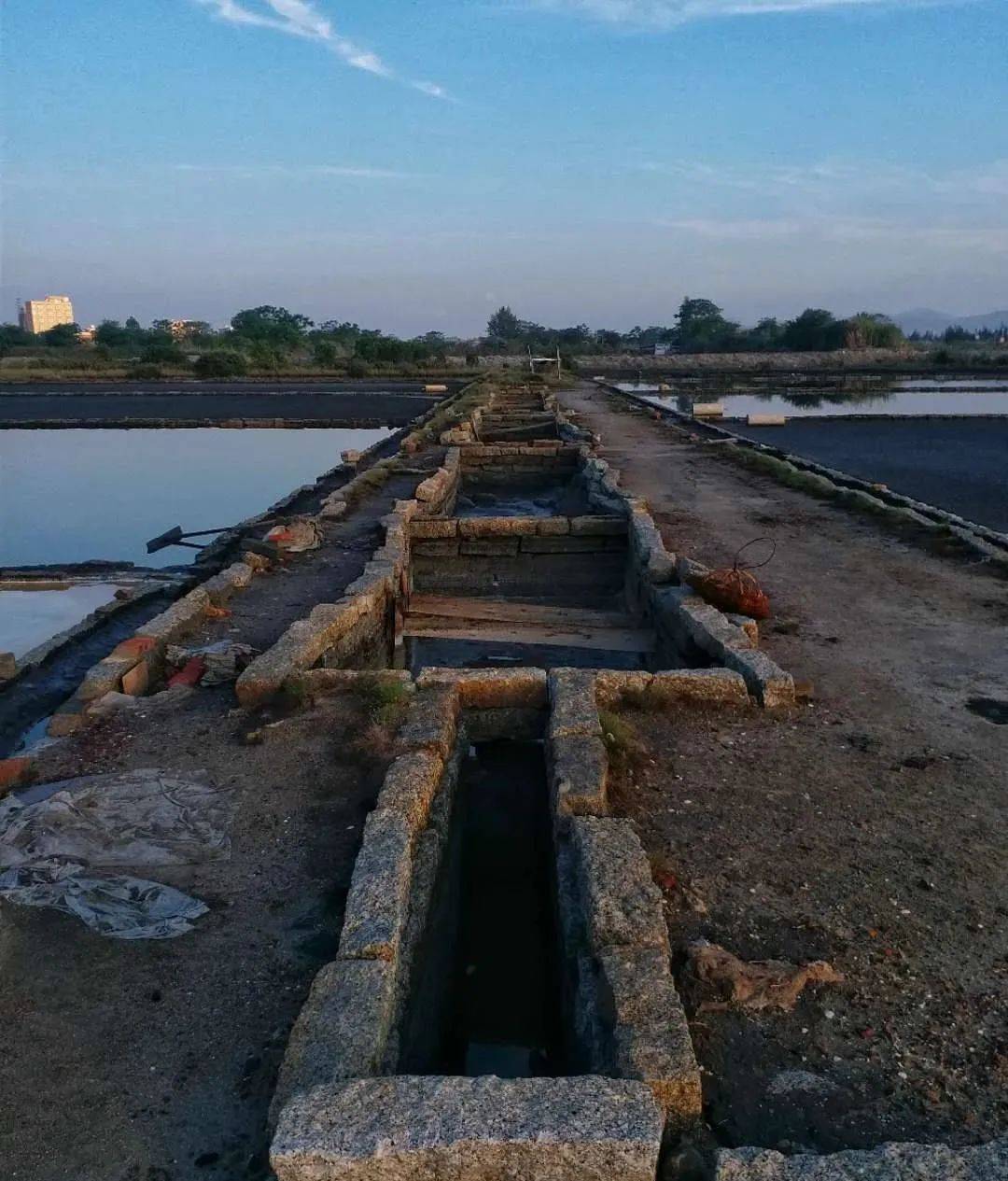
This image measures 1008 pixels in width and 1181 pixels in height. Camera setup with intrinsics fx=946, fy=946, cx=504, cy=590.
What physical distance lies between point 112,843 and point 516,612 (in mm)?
7151

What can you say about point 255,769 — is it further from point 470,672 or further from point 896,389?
point 896,389

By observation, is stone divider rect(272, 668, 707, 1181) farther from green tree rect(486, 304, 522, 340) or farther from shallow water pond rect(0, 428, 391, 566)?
green tree rect(486, 304, 522, 340)

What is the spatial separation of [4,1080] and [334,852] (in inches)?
60.8

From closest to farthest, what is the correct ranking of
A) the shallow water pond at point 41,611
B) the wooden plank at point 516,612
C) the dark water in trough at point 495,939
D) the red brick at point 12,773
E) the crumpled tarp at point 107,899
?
the crumpled tarp at point 107,899
the dark water in trough at point 495,939
the red brick at point 12,773
the shallow water pond at point 41,611
the wooden plank at point 516,612

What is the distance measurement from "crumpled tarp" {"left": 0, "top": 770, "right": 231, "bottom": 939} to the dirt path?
2010mm

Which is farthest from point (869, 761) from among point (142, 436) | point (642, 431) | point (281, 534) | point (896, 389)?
point (896, 389)

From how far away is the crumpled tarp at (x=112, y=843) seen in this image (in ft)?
12.3

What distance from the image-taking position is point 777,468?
15539 millimetres

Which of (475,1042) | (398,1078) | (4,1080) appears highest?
(398,1078)

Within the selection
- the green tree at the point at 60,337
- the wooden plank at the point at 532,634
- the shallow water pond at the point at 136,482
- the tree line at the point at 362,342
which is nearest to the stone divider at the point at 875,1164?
the wooden plank at the point at 532,634

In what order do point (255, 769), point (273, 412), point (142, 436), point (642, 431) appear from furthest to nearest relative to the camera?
point (273, 412) < point (142, 436) < point (642, 431) < point (255, 769)

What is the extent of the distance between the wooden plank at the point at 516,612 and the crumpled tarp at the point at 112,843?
19.9 ft

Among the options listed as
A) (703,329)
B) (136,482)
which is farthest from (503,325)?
(136,482)

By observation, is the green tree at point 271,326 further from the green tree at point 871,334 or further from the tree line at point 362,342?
the green tree at point 871,334
